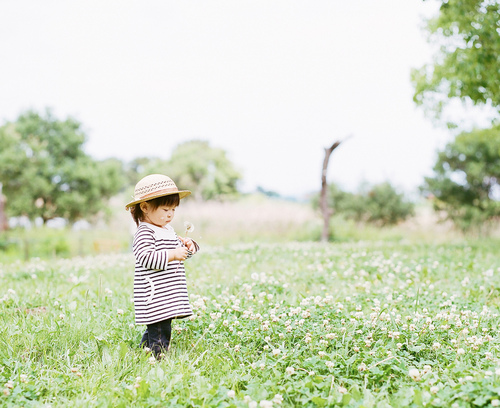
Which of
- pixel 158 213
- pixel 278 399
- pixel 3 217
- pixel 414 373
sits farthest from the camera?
pixel 3 217

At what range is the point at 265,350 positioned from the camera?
12.3 ft

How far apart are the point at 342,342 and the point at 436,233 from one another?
1790cm

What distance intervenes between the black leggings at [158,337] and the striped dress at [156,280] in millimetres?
145

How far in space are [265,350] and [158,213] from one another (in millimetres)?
1429

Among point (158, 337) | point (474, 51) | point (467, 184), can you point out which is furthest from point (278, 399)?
point (467, 184)

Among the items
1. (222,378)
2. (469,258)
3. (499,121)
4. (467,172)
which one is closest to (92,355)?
(222,378)

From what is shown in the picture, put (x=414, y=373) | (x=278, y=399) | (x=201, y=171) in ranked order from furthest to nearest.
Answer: (x=201, y=171)
(x=414, y=373)
(x=278, y=399)

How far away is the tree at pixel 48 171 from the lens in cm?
2211

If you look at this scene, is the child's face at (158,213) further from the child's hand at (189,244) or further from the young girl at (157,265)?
the child's hand at (189,244)

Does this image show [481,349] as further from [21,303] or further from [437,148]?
[437,148]

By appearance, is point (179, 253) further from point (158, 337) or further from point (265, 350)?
point (265, 350)

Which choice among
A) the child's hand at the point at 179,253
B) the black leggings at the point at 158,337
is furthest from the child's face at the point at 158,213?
the black leggings at the point at 158,337

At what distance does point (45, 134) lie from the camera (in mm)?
23344

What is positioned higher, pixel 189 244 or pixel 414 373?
pixel 189 244
